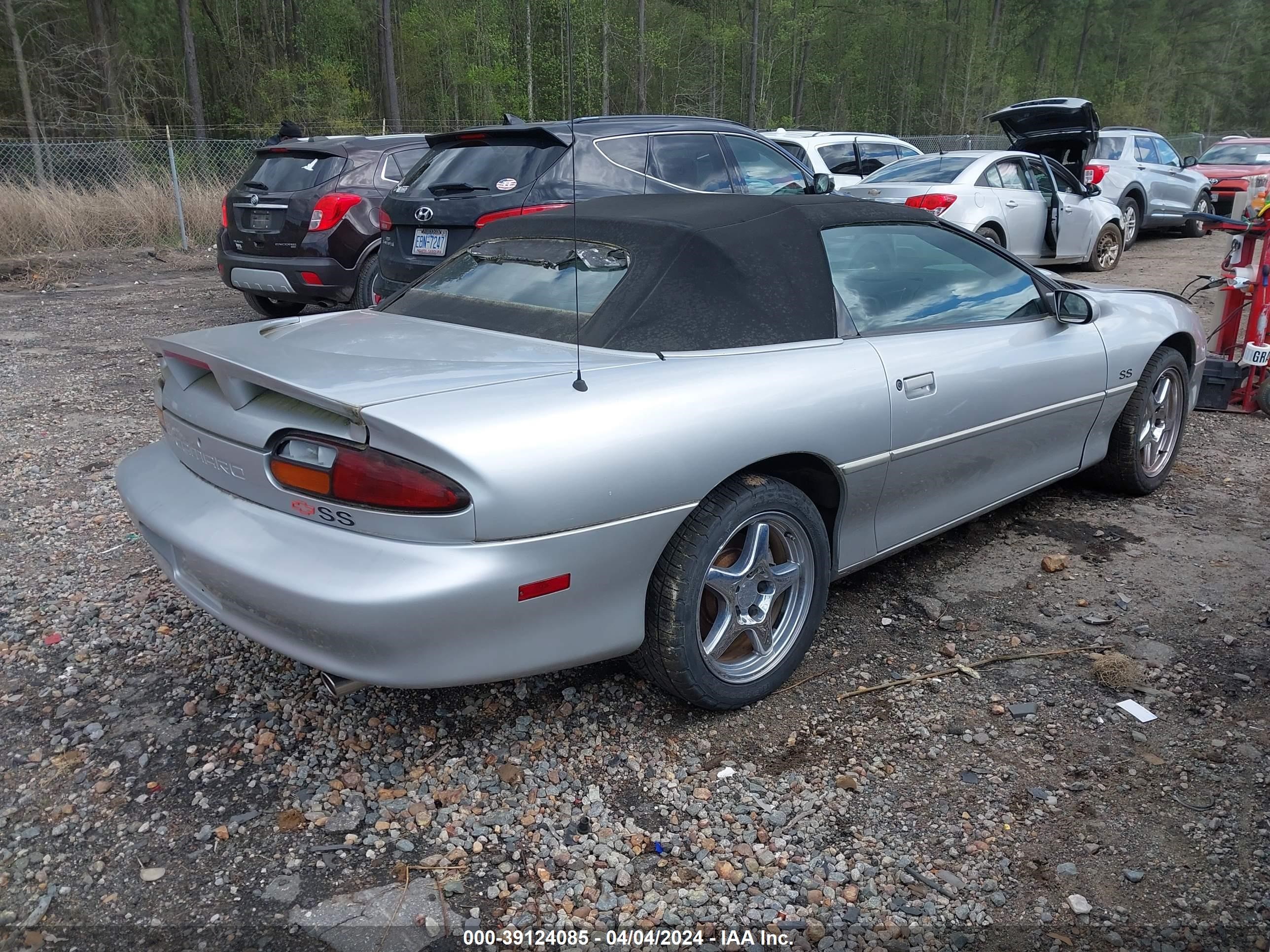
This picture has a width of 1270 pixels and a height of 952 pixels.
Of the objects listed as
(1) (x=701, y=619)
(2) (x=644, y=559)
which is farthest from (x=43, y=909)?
(1) (x=701, y=619)

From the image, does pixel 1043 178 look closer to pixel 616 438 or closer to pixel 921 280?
pixel 921 280

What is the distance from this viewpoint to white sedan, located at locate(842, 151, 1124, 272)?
30.3 ft

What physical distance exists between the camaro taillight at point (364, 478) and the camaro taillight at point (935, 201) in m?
7.86

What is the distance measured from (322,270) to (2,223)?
839 centimetres

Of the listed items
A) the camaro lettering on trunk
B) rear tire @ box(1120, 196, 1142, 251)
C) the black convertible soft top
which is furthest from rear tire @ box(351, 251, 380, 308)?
rear tire @ box(1120, 196, 1142, 251)

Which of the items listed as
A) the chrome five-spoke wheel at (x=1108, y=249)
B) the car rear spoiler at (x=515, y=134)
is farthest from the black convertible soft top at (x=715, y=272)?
the chrome five-spoke wheel at (x=1108, y=249)

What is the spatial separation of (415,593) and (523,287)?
140cm

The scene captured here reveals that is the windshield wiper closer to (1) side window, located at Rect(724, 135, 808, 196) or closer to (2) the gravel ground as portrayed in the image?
Result: (1) side window, located at Rect(724, 135, 808, 196)

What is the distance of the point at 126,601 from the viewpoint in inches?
143

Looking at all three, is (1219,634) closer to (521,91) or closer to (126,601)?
(126,601)

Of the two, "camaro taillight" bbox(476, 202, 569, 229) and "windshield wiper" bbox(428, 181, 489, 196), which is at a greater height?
"windshield wiper" bbox(428, 181, 489, 196)

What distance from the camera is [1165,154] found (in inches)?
595

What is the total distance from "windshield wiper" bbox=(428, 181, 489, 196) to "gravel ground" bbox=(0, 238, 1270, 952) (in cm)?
348

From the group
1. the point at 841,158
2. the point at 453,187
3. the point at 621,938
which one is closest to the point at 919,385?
the point at 621,938
